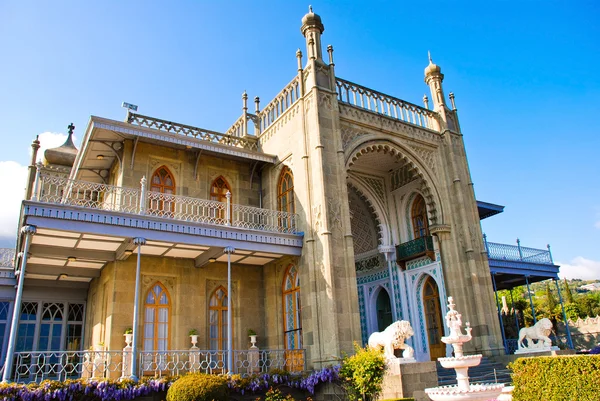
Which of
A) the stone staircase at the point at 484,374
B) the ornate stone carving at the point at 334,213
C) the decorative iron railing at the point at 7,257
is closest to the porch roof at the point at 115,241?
the decorative iron railing at the point at 7,257

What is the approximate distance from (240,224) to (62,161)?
1136 centimetres

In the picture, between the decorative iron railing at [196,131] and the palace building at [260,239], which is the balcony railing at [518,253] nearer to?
the palace building at [260,239]

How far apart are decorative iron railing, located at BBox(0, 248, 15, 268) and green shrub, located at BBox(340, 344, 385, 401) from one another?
10.1 m

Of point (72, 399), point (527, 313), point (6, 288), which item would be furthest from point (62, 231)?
point (527, 313)

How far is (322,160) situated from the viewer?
12.4 meters

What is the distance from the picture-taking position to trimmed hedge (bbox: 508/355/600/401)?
291 inches

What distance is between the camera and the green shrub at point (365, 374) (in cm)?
994

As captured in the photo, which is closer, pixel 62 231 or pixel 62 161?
pixel 62 231

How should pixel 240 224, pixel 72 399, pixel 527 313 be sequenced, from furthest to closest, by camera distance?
1. pixel 527 313
2. pixel 240 224
3. pixel 72 399

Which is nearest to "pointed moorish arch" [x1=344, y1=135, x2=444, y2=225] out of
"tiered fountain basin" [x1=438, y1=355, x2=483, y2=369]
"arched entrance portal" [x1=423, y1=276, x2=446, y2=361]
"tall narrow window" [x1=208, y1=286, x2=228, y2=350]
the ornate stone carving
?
"arched entrance portal" [x1=423, y1=276, x2=446, y2=361]

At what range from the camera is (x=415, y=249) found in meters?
15.3

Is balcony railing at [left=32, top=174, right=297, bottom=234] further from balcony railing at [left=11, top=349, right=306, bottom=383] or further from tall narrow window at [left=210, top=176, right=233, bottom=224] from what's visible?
balcony railing at [left=11, top=349, right=306, bottom=383]

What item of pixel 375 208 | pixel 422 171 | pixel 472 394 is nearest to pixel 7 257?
pixel 375 208

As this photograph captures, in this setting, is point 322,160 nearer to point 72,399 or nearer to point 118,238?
point 118,238
